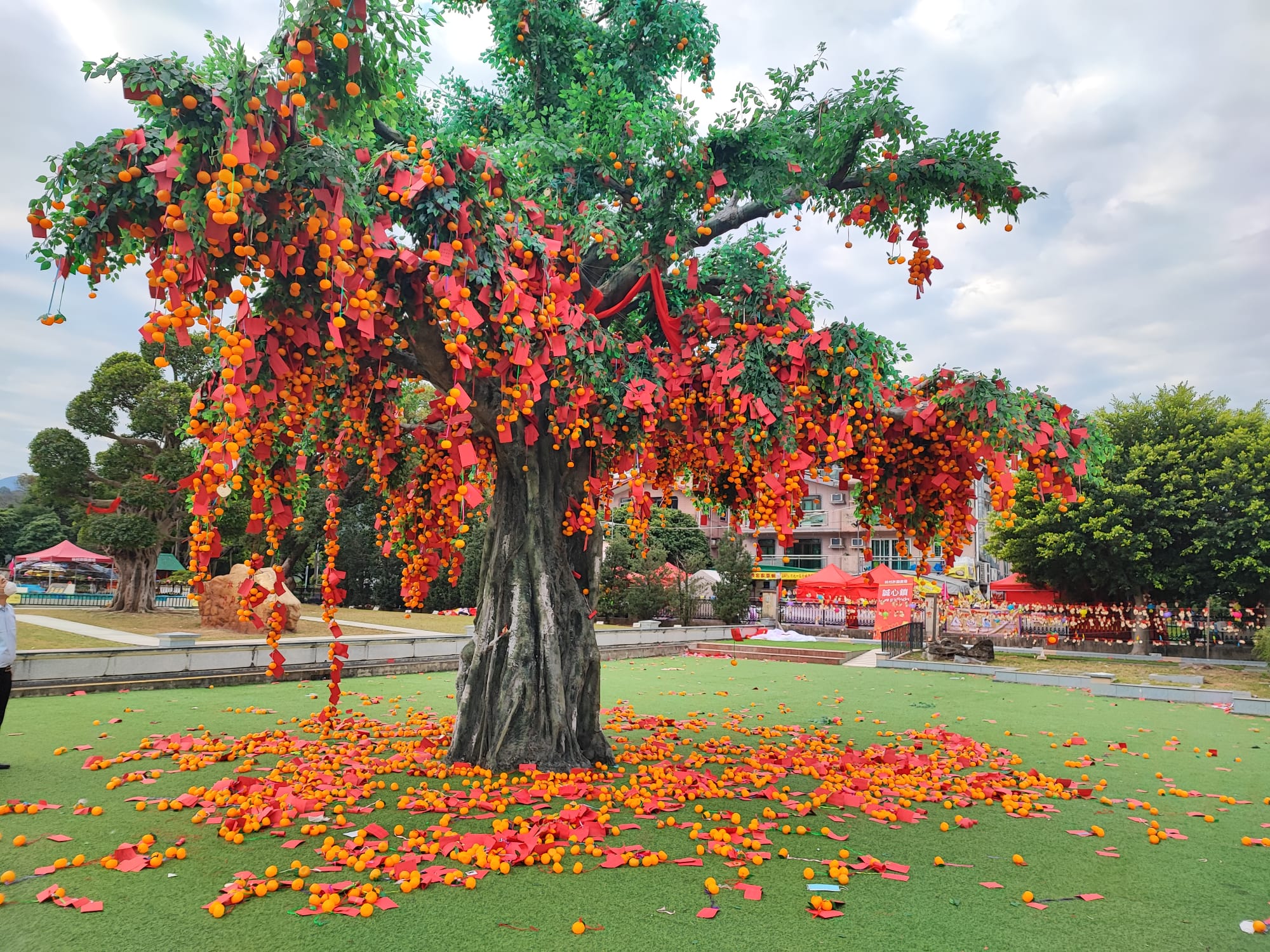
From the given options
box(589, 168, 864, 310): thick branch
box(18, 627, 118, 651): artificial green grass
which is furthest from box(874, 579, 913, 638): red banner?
box(18, 627, 118, 651): artificial green grass

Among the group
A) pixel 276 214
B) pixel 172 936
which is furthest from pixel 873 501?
pixel 172 936

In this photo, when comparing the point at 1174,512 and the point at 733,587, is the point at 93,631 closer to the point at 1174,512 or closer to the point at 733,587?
the point at 733,587

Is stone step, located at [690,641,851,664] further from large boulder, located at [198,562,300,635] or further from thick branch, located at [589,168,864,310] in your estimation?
thick branch, located at [589,168,864,310]

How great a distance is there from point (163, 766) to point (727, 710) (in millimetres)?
6575

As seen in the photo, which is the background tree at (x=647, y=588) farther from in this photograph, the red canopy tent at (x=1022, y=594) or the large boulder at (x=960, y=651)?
the red canopy tent at (x=1022, y=594)

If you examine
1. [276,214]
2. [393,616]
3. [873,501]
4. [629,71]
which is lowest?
[393,616]

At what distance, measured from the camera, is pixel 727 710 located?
1001cm

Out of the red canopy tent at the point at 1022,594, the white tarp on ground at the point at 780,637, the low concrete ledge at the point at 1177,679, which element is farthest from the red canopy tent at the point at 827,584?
the low concrete ledge at the point at 1177,679

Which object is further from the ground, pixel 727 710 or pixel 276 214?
pixel 276 214

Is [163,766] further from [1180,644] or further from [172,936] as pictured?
[1180,644]

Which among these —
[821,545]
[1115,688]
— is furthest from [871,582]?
[821,545]

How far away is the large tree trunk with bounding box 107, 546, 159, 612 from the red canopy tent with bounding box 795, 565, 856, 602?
1940 cm

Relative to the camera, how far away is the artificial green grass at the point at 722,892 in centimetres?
311

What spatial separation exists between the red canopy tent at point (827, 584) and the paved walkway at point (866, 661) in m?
4.69
